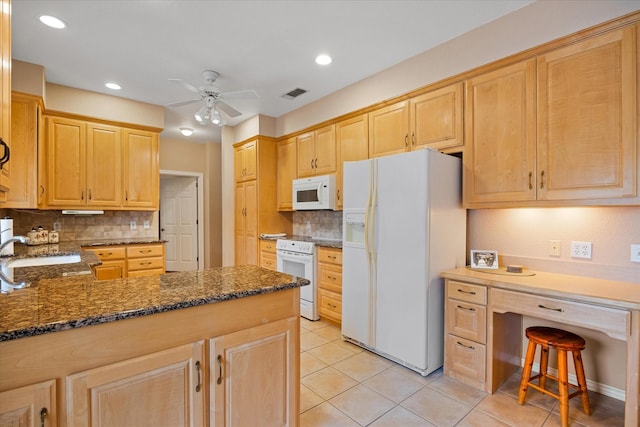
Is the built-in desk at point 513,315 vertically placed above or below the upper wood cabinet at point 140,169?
below

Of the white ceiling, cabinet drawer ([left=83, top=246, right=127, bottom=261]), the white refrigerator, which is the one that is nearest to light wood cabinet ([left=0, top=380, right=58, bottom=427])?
the white refrigerator

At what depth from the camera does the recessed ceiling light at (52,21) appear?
2389 millimetres

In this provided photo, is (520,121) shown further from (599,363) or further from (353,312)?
(353,312)

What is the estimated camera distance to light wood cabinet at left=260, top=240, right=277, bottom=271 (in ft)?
14.3

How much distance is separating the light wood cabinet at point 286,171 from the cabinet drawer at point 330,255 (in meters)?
1.19

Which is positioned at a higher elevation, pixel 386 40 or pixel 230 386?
pixel 386 40

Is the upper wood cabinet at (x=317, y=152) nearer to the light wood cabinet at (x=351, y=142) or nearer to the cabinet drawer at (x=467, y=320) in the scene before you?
the light wood cabinet at (x=351, y=142)

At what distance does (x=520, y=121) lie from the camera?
2295 millimetres

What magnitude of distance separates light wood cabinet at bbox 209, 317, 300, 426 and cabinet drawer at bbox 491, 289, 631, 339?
1481 millimetres

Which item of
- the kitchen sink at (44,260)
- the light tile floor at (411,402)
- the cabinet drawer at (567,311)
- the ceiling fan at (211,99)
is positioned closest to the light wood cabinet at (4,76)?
the kitchen sink at (44,260)

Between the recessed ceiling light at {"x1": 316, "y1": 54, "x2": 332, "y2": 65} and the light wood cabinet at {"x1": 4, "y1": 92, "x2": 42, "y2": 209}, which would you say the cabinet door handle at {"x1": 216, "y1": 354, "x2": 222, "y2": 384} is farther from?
the light wood cabinet at {"x1": 4, "y1": 92, "x2": 42, "y2": 209}

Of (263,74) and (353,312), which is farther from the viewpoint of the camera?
(263,74)

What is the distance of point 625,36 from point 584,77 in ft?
0.87

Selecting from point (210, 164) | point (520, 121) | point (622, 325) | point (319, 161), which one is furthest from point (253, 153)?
point (622, 325)
